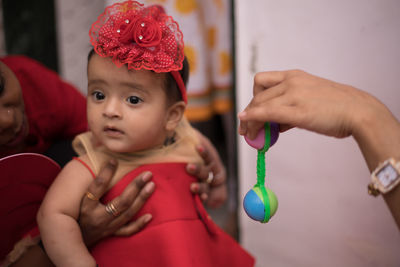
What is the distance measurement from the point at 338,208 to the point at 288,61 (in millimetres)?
625

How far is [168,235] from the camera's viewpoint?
855 mm

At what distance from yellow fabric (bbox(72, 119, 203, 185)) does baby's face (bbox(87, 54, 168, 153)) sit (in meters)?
0.06

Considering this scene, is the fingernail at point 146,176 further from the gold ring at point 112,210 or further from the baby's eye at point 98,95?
the baby's eye at point 98,95

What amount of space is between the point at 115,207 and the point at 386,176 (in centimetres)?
63

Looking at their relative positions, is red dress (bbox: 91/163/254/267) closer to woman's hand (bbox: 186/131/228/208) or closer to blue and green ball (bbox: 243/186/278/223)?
woman's hand (bbox: 186/131/228/208)

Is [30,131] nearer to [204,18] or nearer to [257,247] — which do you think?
[257,247]

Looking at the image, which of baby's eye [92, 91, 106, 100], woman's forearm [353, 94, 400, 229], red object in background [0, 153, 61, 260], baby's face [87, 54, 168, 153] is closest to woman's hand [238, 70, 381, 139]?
woman's forearm [353, 94, 400, 229]

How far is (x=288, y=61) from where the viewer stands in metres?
1.38

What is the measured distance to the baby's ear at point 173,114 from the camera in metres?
0.94

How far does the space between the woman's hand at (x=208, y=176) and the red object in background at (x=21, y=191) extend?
39 centimetres

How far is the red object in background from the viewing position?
0.83m

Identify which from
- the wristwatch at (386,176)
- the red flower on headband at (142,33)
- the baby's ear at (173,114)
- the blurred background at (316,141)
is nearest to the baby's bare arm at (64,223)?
the baby's ear at (173,114)

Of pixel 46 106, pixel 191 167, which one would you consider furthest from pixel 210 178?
pixel 46 106

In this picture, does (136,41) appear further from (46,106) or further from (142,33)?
(46,106)
